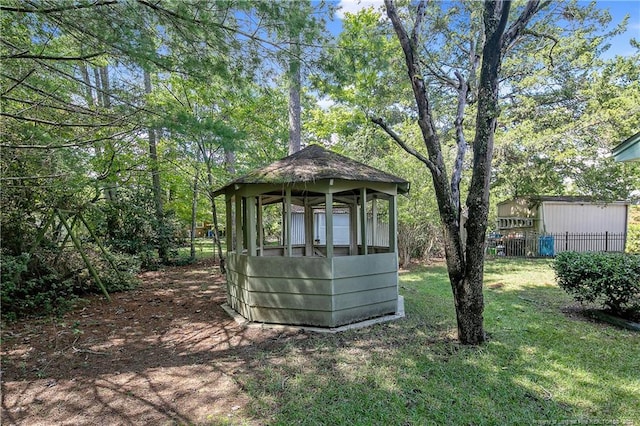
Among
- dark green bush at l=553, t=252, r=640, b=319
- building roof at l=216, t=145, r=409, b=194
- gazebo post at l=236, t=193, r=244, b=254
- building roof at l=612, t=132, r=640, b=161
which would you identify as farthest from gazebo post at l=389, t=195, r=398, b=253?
building roof at l=612, t=132, r=640, b=161

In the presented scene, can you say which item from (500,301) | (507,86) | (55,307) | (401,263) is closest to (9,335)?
(55,307)

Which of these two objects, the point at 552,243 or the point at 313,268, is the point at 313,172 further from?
the point at 552,243

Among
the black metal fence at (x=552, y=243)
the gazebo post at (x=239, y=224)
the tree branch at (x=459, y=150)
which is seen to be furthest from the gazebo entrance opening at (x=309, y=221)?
the black metal fence at (x=552, y=243)

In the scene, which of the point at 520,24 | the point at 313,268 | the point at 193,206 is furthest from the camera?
the point at 193,206

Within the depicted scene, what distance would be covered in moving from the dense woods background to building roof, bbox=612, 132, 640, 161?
4.82 ft

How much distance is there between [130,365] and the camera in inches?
141

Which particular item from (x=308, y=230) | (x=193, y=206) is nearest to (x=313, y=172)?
(x=308, y=230)

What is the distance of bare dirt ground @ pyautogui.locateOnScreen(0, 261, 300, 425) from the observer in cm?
266

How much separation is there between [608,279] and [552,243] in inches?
376

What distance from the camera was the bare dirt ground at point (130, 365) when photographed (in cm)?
266

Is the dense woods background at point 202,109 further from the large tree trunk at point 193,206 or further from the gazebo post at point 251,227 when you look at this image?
the gazebo post at point 251,227

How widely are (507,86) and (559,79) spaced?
5.52 ft

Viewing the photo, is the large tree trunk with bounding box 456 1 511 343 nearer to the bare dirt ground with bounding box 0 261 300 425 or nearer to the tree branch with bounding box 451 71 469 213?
the tree branch with bounding box 451 71 469 213

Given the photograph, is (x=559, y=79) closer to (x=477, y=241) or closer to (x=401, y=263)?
(x=401, y=263)
